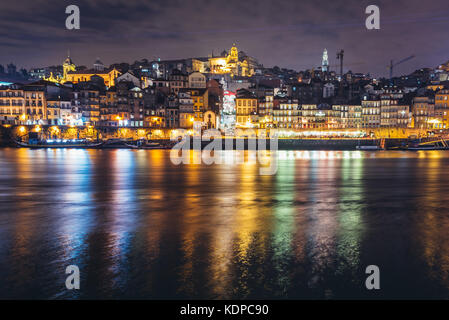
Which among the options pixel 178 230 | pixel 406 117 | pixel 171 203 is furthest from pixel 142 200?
pixel 406 117

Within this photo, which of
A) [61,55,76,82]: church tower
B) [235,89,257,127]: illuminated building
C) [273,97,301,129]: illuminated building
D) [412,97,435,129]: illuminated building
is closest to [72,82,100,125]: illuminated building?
[235,89,257,127]: illuminated building

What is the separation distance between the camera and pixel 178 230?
1455 cm

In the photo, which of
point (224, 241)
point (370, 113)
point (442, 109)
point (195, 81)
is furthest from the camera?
point (195, 81)

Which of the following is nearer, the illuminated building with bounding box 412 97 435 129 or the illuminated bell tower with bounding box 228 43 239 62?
the illuminated building with bounding box 412 97 435 129

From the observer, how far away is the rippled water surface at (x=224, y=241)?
9.09 meters

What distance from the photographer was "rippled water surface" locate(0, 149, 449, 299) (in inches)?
358

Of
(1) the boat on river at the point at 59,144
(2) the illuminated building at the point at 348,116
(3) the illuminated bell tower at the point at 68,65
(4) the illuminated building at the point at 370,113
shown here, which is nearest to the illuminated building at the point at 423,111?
(4) the illuminated building at the point at 370,113

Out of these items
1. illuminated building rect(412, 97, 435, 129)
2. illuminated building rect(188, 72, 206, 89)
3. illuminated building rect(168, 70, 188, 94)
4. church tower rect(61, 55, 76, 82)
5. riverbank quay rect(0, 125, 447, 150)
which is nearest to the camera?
riverbank quay rect(0, 125, 447, 150)

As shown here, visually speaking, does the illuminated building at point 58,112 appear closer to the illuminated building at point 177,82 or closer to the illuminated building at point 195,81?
the illuminated building at point 177,82

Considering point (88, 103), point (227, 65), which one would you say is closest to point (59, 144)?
point (88, 103)

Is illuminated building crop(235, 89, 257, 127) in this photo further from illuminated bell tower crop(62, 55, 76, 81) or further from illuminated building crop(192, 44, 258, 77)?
illuminated bell tower crop(62, 55, 76, 81)

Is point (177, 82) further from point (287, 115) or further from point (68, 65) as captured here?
point (68, 65)

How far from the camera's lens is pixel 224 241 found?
42.4 feet

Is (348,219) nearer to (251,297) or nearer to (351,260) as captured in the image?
(351,260)
